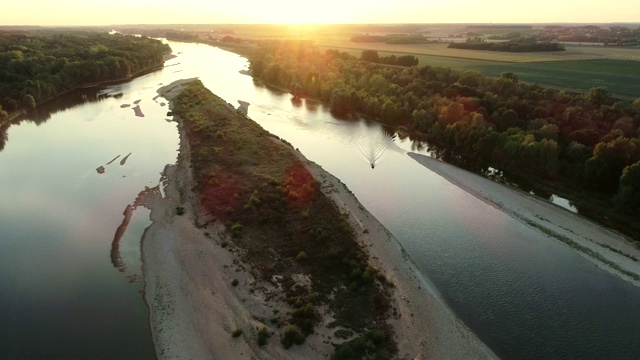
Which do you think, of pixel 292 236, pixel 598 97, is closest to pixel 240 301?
pixel 292 236

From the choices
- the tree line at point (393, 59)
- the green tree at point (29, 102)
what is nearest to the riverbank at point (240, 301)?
the green tree at point (29, 102)

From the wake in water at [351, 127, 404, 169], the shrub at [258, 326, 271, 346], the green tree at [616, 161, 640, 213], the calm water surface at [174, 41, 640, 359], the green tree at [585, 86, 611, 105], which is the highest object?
the green tree at [585, 86, 611, 105]

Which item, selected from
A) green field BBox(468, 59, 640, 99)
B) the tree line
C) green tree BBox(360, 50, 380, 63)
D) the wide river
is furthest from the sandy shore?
green tree BBox(360, 50, 380, 63)

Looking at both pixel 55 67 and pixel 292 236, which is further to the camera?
pixel 55 67

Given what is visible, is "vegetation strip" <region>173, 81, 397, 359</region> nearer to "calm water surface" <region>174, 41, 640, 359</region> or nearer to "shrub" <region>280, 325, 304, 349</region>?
"shrub" <region>280, 325, 304, 349</region>

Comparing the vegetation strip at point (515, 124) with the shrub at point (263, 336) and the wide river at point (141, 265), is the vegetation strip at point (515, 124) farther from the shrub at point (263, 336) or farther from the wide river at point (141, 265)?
the shrub at point (263, 336)

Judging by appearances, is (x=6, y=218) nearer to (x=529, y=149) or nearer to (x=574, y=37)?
(x=529, y=149)

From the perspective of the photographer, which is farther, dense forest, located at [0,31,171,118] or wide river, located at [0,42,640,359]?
dense forest, located at [0,31,171,118]

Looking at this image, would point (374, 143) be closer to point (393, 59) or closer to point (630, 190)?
point (630, 190)
